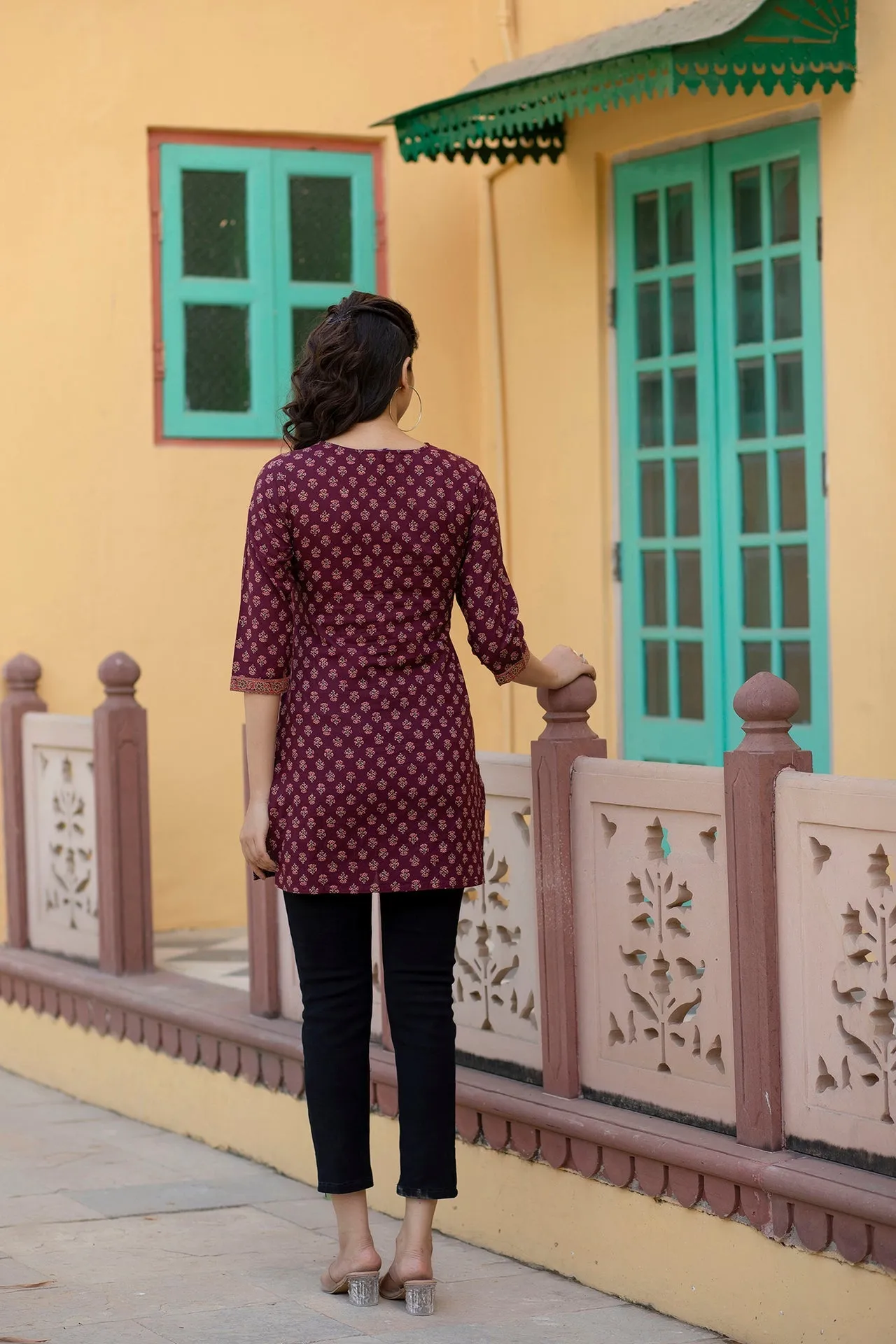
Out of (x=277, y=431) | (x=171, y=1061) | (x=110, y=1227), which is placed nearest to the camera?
(x=110, y=1227)

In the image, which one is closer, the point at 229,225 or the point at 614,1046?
the point at 614,1046

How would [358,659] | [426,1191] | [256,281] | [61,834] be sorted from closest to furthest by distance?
[358,659]
[426,1191]
[61,834]
[256,281]

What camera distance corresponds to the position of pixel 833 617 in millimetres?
6000

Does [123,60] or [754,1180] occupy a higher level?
[123,60]

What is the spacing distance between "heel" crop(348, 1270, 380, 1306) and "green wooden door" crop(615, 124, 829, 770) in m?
2.67

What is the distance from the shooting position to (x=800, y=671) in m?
6.26

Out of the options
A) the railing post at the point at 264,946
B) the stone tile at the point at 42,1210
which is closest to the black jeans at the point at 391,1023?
the stone tile at the point at 42,1210

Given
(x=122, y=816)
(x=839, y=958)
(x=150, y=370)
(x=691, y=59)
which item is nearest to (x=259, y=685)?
(x=839, y=958)

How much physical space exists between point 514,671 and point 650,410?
3.17m

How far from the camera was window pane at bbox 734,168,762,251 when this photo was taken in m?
6.35

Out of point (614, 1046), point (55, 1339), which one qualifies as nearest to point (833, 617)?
Answer: point (614, 1046)

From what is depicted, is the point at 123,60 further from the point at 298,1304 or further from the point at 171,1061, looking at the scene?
the point at 298,1304

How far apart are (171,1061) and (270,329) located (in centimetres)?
291

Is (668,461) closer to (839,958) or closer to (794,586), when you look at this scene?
(794,586)
